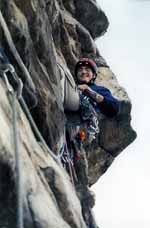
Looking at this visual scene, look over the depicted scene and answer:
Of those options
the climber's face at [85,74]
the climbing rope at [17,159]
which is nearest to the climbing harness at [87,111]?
the climber's face at [85,74]

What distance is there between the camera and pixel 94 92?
28.9ft

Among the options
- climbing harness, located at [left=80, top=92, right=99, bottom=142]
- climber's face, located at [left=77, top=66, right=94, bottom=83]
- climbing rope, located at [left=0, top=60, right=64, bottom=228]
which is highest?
climbing rope, located at [left=0, top=60, right=64, bottom=228]

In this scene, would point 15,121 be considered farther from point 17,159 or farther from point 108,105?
point 108,105

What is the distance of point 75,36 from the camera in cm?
1430

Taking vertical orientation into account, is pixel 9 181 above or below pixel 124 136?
above

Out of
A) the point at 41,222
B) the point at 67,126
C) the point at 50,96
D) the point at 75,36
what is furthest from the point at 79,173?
the point at 41,222

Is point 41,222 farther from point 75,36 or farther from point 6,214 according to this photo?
point 75,36

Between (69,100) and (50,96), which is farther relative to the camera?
(69,100)

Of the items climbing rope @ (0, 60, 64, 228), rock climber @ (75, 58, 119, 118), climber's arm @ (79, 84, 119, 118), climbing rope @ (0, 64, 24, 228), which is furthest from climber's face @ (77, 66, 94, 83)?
climbing rope @ (0, 64, 24, 228)

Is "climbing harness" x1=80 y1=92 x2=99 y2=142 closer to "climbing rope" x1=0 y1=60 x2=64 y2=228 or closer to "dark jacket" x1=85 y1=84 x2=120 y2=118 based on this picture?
"dark jacket" x1=85 y1=84 x2=120 y2=118

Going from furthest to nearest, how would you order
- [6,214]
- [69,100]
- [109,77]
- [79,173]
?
[109,77] < [79,173] < [69,100] < [6,214]

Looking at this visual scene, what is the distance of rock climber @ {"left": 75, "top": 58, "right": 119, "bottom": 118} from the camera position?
8898 mm

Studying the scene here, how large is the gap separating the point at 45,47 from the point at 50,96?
25.7 inches

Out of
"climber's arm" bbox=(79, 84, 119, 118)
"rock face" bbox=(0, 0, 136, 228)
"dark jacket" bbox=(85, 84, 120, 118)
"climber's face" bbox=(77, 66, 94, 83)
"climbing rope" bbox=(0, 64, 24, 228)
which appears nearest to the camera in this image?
"climbing rope" bbox=(0, 64, 24, 228)
